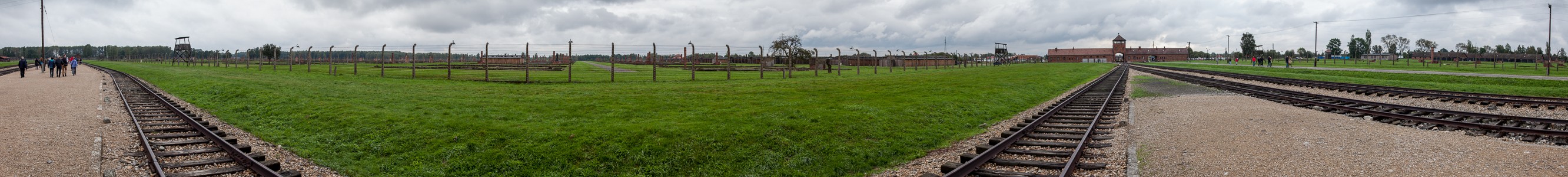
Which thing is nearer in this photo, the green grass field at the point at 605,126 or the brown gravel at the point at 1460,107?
the green grass field at the point at 605,126

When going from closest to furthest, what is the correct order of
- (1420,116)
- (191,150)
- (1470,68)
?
(191,150), (1420,116), (1470,68)

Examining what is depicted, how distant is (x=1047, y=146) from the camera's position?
39.9 ft

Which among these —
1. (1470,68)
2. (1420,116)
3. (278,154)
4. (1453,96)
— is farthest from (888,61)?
(278,154)

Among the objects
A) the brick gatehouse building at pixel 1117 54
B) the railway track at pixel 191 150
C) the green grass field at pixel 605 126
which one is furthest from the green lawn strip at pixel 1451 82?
the brick gatehouse building at pixel 1117 54

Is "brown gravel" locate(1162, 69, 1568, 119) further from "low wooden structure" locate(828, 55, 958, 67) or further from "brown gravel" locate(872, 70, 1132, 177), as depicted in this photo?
"low wooden structure" locate(828, 55, 958, 67)

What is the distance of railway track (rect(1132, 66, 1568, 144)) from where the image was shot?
12.2m

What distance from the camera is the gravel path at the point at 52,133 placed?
1023cm

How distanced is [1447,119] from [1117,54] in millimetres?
177584

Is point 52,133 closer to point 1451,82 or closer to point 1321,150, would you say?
point 1321,150

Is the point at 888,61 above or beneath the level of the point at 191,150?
above

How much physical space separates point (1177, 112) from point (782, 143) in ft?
28.7

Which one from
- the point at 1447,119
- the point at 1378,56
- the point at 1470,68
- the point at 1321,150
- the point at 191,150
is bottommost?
the point at 191,150

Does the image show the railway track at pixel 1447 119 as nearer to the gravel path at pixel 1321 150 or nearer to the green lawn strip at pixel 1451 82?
the gravel path at pixel 1321 150

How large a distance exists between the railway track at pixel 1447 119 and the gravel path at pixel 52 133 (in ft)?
55.7
